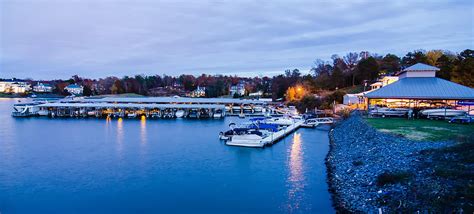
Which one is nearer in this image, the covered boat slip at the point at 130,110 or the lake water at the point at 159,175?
the lake water at the point at 159,175

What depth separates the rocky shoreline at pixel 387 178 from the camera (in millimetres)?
9641

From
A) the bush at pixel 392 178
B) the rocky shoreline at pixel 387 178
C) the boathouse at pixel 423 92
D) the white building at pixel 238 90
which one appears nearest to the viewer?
the rocky shoreline at pixel 387 178

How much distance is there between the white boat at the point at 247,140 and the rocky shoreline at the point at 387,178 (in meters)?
7.62

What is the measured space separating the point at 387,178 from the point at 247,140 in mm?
14716

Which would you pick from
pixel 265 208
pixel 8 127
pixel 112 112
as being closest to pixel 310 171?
pixel 265 208

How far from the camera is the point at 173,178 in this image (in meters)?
16.9

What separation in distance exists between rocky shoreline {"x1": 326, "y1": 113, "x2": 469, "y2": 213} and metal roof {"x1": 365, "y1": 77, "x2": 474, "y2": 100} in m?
10.5

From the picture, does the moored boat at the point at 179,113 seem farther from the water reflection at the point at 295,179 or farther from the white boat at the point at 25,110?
the water reflection at the point at 295,179

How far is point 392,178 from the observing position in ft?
37.9

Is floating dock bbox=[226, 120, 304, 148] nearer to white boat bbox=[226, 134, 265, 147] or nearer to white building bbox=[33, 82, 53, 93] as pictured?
white boat bbox=[226, 134, 265, 147]

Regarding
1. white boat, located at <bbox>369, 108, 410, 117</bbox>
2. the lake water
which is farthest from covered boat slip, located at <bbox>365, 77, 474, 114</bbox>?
the lake water

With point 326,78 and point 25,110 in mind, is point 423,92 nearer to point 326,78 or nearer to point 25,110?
point 326,78

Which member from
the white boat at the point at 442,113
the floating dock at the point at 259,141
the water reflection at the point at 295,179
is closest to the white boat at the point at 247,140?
the floating dock at the point at 259,141

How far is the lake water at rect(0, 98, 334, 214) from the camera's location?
13195mm
